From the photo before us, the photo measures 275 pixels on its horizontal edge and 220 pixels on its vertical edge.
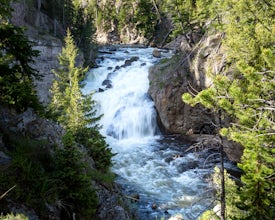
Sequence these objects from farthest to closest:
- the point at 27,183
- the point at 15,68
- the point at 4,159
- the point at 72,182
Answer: the point at 15,68 < the point at 72,182 < the point at 4,159 < the point at 27,183

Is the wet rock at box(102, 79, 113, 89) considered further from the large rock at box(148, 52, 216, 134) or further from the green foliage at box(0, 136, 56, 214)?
the green foliage at box(0, 136, 56, 214)

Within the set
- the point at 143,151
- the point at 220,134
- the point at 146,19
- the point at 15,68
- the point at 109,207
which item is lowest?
the point at 143,151

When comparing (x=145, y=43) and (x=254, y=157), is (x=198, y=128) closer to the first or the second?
(x=254, y=157)

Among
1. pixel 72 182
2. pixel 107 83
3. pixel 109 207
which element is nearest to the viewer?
pixel 72 182

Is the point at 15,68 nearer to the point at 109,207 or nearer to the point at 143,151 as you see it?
the point at 109,207

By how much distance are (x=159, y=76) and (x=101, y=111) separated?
7730 millimetres

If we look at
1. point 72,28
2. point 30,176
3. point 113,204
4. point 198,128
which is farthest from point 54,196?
point 72,28

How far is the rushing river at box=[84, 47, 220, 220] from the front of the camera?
17391mm

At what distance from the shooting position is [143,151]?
82.2ft

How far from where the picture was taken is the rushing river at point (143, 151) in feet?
57.1

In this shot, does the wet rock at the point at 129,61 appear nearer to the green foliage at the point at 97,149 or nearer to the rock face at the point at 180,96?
the rock face at the point at 180,96

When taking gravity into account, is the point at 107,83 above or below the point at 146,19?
below

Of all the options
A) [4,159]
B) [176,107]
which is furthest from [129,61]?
[4,159]

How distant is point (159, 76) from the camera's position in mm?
31156
